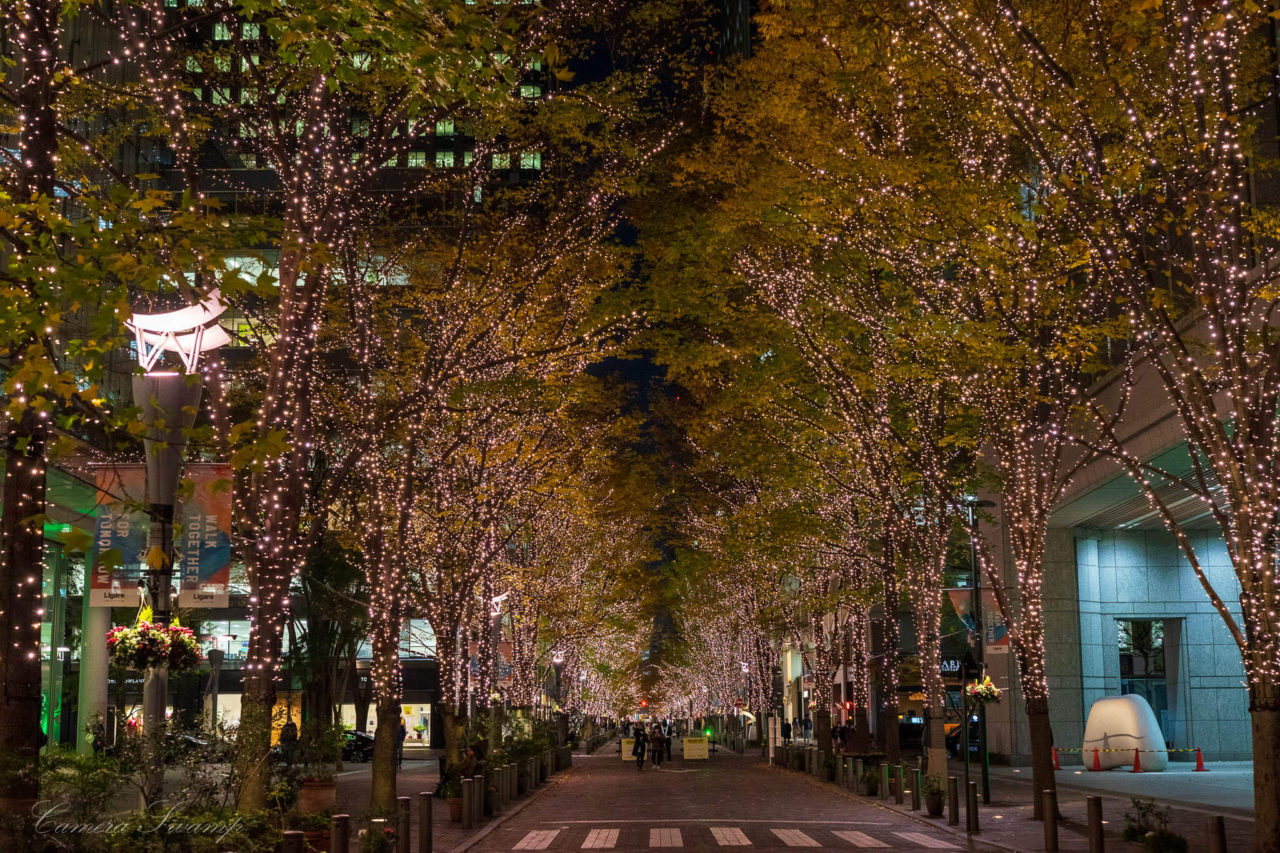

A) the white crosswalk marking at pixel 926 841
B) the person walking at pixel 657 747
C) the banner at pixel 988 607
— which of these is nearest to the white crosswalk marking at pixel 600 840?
the white crosswalk marking at pixel 926 841

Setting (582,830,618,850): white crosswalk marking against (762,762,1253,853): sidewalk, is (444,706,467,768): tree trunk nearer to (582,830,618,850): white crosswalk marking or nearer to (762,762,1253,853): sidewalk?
(582,830,618,850): white crosswalk marking

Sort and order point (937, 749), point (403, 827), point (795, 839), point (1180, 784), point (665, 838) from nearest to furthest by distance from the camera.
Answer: point (403, 827), point (795, 839), point (665, 838), point (937, 749), point (1180, 784)

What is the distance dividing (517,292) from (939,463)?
25.6 feet

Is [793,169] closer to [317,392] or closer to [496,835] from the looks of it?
[317,392]

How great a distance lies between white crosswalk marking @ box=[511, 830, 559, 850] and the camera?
18.4m

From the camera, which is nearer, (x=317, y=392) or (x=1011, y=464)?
(x=1011, y=464)

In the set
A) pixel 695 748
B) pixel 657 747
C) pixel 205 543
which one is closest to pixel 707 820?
pixel 205 543

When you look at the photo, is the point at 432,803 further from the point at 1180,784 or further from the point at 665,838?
the point at 1180,784

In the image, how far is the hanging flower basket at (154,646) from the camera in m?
15.1

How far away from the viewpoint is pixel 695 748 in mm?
53438

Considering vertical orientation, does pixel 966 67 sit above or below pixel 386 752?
above

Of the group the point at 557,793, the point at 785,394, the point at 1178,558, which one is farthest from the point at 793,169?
the point at 1178,558

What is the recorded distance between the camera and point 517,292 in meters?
20.2

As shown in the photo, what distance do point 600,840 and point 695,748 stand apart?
115 ft
